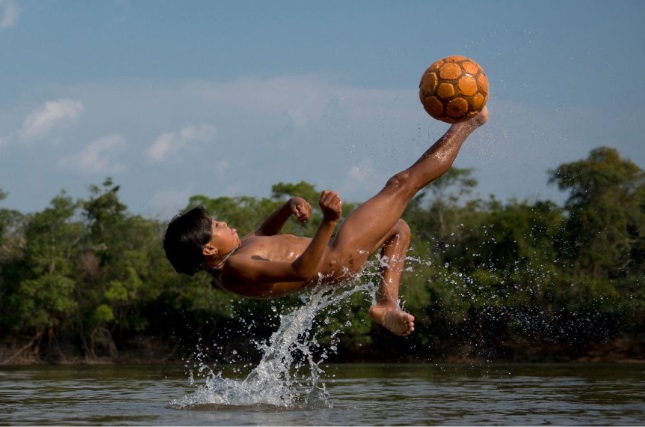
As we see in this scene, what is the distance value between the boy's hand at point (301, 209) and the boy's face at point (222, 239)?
36.3 inches

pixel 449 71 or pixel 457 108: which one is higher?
pixel 449 71

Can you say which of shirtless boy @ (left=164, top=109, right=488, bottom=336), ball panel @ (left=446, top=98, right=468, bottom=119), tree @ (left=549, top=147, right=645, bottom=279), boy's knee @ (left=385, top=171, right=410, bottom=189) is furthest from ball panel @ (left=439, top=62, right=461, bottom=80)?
tree @ (left=549, top=147, right=645, bottom=279)

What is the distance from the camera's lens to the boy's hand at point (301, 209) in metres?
8.28

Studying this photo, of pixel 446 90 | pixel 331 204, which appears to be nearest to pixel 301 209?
pixel 331 204

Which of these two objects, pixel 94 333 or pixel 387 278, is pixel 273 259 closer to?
pixel 387 278

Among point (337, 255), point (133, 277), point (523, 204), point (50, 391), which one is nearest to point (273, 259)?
point (337, 255)

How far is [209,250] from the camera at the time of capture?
29.9ft

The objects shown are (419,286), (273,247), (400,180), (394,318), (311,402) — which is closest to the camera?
(400,180)

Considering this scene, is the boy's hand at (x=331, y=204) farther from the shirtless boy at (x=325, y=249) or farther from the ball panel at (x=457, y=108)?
the ball panel at (x=457, y=108)

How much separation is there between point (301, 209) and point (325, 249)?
386mm

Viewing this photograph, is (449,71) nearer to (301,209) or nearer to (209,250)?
(301,209)

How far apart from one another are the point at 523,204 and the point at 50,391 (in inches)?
1069

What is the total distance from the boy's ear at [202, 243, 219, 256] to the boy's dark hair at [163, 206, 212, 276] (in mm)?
28

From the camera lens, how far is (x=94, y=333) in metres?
51.4
